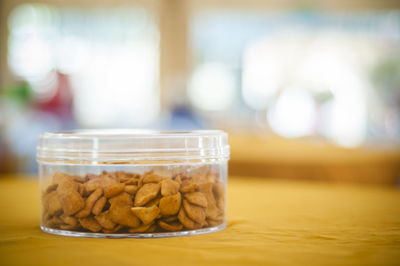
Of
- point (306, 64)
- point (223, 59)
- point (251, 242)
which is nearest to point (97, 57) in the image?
point (223, 59)

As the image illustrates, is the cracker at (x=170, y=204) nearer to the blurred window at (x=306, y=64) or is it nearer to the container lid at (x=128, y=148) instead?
the container lid at (x=128, y=148)

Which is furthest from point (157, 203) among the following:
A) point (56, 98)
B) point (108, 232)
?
point (56, 98)

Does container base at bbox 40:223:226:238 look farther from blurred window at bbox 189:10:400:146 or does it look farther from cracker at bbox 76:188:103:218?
blurred window at bbox 189:10:400:146

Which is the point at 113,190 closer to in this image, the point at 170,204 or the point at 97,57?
the point at 170,204

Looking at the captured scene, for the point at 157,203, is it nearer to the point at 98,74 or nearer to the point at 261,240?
the point at 261,240

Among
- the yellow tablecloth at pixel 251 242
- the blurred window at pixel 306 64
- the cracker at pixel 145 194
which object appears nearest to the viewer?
the yellow tablecloth at pixel 251 242

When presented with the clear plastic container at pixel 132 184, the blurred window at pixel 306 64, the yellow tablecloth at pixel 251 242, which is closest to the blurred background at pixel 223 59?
the blurred window at pixel 306 64

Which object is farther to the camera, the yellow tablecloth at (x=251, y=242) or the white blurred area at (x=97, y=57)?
the white blurred area at (x=97, y=57)
